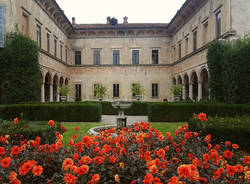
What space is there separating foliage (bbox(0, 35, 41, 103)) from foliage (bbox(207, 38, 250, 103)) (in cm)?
1189

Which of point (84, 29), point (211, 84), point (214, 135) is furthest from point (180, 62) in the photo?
point (214, 135)

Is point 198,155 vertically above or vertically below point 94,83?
below

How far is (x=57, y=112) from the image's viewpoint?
37.7 feet

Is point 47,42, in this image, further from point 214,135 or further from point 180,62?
point 214,135

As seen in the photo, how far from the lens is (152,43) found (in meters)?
24.5

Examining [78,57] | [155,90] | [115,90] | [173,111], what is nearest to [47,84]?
[78,57]

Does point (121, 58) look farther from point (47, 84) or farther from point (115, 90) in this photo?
point (47, 84)

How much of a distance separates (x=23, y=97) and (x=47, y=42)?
23.5ft

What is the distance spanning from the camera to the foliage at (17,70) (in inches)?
486

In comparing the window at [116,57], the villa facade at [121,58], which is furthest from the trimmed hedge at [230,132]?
the window at [116,57]

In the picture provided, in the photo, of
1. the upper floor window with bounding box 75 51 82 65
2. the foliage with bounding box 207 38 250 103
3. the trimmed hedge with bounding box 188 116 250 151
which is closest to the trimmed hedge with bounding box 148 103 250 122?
the foliage with bounding box 207 38 250 103

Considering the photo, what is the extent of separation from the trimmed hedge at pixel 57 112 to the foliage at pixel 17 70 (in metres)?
2.23

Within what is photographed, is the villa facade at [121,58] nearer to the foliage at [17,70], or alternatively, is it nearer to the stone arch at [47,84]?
the stone arch at [47,84]

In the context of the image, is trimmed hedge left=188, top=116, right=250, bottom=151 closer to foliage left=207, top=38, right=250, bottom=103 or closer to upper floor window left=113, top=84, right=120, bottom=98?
foliage left=207, top=38, right=250, bottom=103
